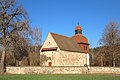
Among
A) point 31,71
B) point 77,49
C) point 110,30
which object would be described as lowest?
point 31,71

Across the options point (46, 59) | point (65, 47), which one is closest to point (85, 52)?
point (65, 47)

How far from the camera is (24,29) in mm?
35000

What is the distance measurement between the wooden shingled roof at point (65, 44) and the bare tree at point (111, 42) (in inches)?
366

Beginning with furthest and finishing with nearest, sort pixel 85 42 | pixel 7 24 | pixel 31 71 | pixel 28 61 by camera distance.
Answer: pixel 85 42 → pixel 28 61 → pixel 31 71 → pixel 7 24

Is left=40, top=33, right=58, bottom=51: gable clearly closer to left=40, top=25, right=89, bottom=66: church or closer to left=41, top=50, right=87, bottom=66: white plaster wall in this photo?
left=40, top=25, right=89, bottom=66: church

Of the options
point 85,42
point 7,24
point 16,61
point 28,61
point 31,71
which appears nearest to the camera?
point 7,24

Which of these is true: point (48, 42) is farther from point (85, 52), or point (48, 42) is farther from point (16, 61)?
point (85, 52)

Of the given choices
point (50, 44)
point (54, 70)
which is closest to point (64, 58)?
point (50, 44)

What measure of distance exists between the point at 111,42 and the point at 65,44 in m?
12.4

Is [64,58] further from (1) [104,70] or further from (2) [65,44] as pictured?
(1) [104,70]

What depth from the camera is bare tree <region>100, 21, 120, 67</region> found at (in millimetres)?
46281

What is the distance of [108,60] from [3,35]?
25219 mm

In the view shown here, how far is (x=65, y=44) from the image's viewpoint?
54562 mm

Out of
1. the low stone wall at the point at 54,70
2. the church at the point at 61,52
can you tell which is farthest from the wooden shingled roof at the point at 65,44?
the low stone wall at the point at 54,70
